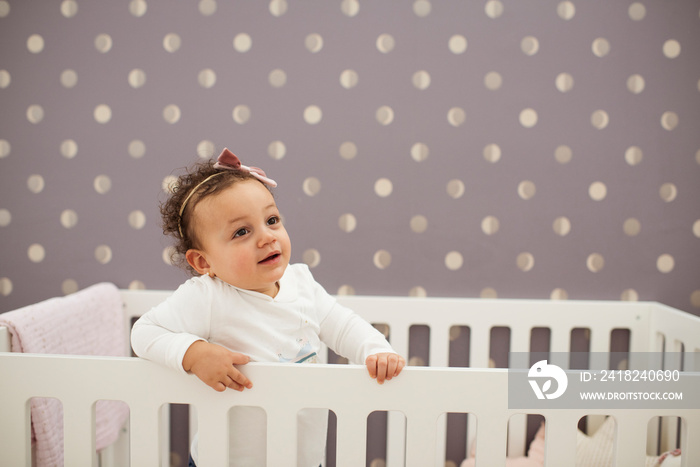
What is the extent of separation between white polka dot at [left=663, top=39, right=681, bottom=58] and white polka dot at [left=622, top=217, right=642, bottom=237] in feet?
1.42

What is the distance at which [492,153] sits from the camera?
3.80 ft

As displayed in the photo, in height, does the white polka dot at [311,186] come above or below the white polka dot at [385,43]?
below

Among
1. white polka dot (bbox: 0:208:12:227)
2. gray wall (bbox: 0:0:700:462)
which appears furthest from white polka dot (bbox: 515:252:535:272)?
white polka dot (bbox: 0:208:12:227)

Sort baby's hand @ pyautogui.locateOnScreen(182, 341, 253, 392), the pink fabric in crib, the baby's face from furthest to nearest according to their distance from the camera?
the pink fabric in crib → the baby's face → baby's hand @ pyautogui.locateOnScreen(182, 341, 253, 392)

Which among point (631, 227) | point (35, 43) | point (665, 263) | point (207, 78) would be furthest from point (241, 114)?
point (665, 263)

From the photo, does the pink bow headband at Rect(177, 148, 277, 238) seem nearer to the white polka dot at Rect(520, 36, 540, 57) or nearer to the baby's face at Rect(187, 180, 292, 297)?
the baby's face at Rect(187, 180, 292, 297)

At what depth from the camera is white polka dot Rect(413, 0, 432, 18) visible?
3.74 feet

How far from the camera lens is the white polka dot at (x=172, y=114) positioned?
1.17 m

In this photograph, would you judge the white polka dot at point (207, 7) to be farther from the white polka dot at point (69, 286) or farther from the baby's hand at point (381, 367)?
the baby's hand at point (381, 367)

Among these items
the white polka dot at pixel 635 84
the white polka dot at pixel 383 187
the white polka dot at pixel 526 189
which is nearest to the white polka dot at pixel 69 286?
the white polka dot at pixel 383 187

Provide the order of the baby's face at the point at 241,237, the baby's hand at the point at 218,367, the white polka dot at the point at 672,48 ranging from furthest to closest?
the white polka dot at the point at 672,48
the baby's face at the point at 241,237
the baby's hand at the point at 218,367

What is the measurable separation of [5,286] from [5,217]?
195 mm

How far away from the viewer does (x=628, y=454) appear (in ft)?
2.02

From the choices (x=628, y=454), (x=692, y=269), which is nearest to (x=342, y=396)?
(x=628, y=454)
